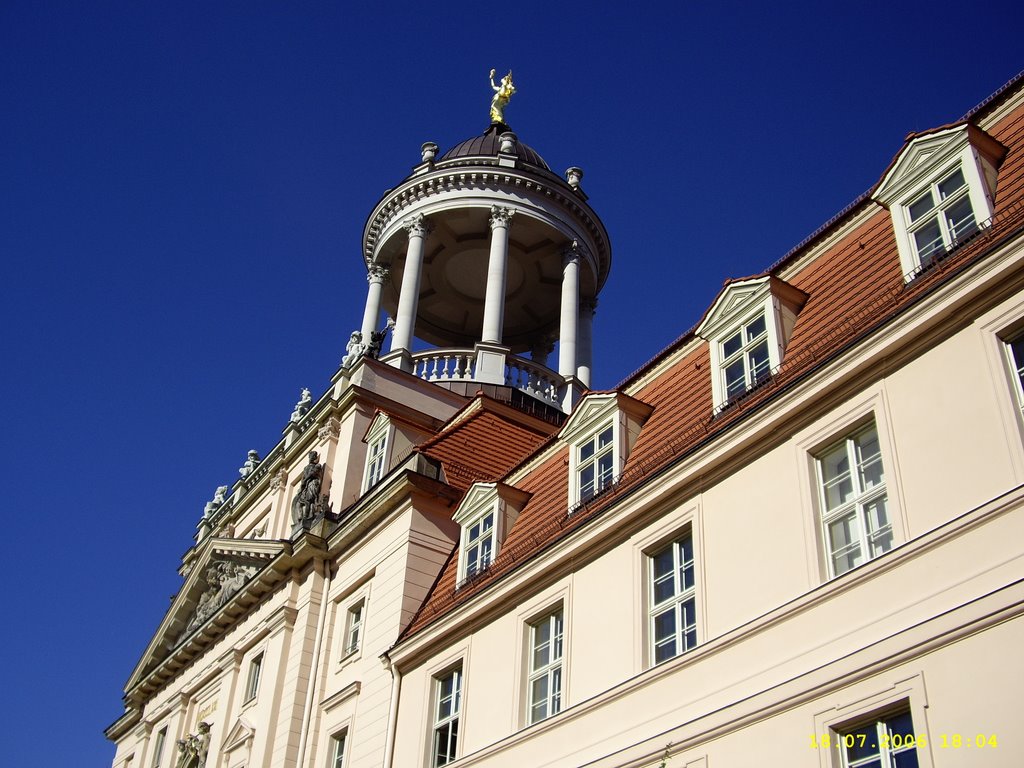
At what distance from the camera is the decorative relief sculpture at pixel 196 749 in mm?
29703

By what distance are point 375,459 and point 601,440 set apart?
10565 mm

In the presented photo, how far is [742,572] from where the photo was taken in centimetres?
1517

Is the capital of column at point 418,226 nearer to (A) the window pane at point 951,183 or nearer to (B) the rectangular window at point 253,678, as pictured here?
(B) the rectangular window at point 253,678

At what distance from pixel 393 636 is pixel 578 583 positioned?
6093 millimetres

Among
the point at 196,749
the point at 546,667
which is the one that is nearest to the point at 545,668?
the point at 546,667

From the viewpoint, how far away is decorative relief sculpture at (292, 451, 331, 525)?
95.1 feet

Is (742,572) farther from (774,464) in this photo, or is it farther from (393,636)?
(393,636)

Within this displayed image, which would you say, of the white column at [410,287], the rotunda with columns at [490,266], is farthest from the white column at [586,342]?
the white column at [410,287]

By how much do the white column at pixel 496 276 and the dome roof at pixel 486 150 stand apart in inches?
114

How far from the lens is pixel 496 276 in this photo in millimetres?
36125

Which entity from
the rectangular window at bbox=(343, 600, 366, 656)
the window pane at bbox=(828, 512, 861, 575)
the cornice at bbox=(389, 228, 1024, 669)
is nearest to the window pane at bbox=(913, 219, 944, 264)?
the cornice at bbox=(389, 228, 1024, 669)

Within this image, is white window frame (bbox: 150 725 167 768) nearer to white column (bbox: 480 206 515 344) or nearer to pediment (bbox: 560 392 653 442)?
white column (bbox: 480 206 515 344)

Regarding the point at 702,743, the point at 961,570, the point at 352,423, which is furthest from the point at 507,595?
the point at 352,423

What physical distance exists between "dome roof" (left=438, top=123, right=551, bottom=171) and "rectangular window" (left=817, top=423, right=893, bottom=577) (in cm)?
2693
